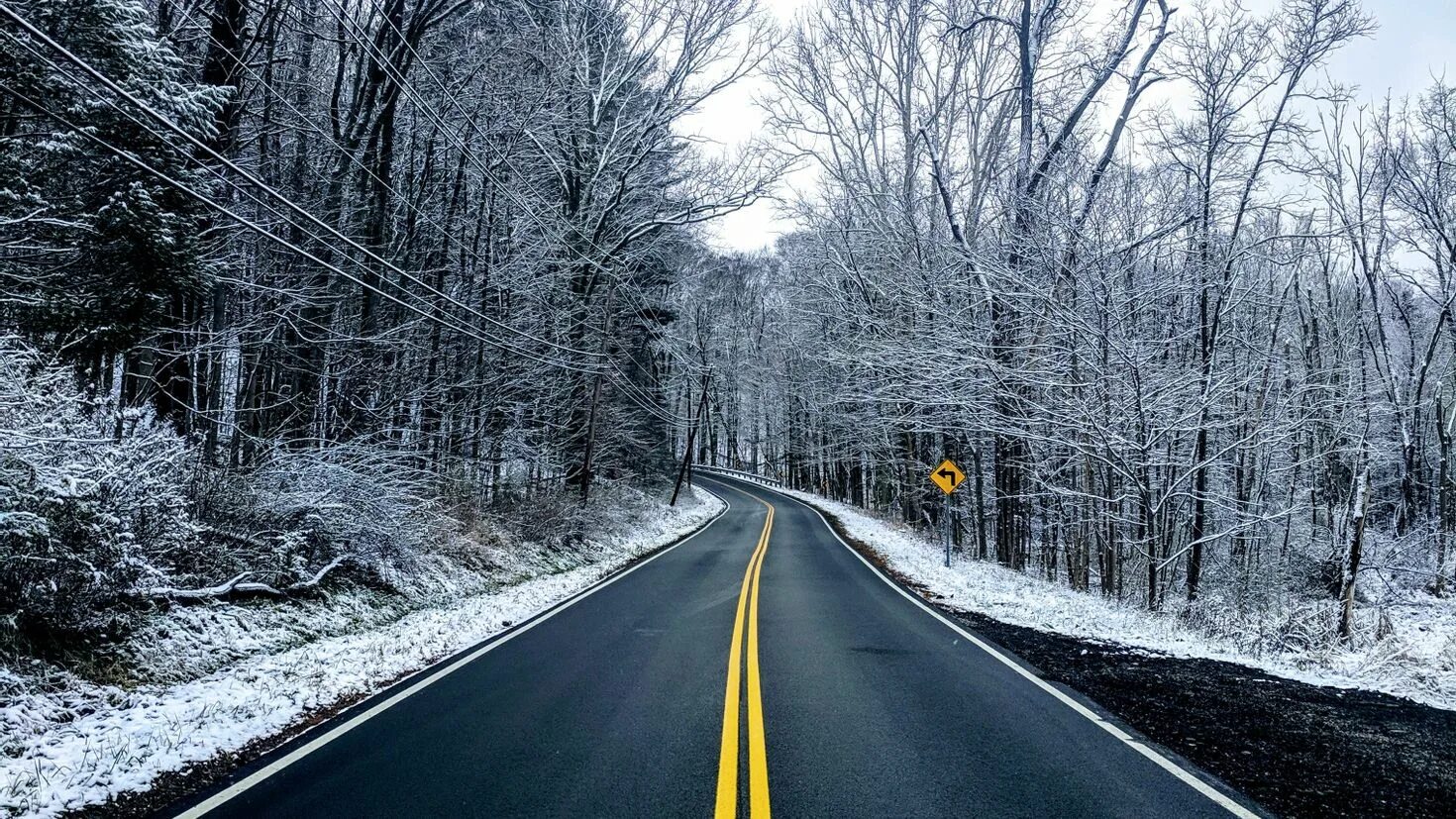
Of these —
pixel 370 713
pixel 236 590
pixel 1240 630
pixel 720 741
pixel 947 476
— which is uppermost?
pixel 947 476

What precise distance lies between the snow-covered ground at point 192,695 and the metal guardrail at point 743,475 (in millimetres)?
50508

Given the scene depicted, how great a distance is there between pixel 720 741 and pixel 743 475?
61.7 metres

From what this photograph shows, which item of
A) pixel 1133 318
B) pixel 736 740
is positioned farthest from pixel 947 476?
pixel 736 740

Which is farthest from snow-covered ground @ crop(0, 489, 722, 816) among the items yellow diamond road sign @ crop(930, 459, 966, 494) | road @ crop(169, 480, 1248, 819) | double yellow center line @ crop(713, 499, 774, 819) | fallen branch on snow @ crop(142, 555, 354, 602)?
yellow diamond road sign @ crop(930, 459, 966, 494)

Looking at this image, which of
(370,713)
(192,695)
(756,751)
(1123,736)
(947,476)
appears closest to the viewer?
(756,751)

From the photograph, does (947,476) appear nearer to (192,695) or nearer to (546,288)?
(546,288)

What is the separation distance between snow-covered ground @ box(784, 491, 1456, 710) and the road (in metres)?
2.87

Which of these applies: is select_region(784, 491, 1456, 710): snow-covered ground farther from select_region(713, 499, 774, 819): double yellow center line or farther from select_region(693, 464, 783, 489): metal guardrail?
select_region(693, 464, 783, 489): metal guardrail

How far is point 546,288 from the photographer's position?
18469 mm

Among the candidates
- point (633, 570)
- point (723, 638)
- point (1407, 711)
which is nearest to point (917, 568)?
point (633, 570)

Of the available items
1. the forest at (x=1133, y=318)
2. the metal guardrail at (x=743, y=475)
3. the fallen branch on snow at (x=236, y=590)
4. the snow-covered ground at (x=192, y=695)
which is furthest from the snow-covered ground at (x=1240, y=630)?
the metal guardrail at (x=743, y=475)

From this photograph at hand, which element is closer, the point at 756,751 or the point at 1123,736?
the point at 756,751

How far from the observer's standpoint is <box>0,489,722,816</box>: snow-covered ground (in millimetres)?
4164

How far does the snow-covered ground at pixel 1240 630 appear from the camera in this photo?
716cm
